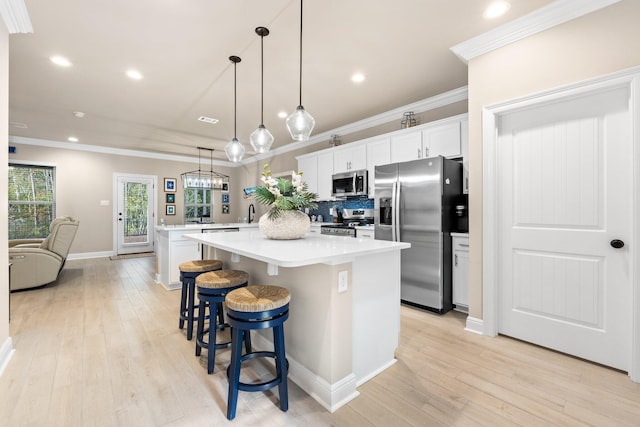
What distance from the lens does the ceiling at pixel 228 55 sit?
87.5 inches

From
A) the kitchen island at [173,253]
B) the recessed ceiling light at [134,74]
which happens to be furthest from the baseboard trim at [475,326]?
the recessed ceiling light at [134,74]

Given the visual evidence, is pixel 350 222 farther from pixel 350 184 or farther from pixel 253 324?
pixel 253 324

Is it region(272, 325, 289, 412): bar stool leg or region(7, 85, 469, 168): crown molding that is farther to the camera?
region(7, 85, 469, 168): crown molding

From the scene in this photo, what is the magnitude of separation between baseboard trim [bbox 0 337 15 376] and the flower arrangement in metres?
2.13

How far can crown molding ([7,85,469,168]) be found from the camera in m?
3.80

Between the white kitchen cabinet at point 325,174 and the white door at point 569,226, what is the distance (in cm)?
297

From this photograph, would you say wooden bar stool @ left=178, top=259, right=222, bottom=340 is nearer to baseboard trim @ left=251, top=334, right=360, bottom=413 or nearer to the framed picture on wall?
baseboard trim @ left=251, top=334, right=360, bottom=413

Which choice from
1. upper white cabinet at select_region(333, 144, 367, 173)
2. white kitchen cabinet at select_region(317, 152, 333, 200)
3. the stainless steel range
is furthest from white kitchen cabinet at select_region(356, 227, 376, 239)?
white kitchen cabinet at select_region(317, 152, 333, 200)

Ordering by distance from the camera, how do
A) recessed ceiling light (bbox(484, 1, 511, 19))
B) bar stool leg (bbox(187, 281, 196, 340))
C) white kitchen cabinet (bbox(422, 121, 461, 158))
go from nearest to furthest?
recessed ceiling light (bbox(484, 1, 511, 19)) → bar stool leg (bbox(187, 281, 196, 340)) → white kitchen cabinet (bbox(422, 121, 461, 158))

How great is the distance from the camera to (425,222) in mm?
3207

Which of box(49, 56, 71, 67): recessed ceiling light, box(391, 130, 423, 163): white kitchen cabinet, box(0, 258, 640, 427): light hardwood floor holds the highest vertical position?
box(49, 56, 71, 67): recessed ceiling light

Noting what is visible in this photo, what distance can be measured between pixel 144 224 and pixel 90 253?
1.30 meters

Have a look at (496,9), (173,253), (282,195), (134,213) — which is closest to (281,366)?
(282,195)

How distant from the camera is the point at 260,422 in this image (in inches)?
60.3
